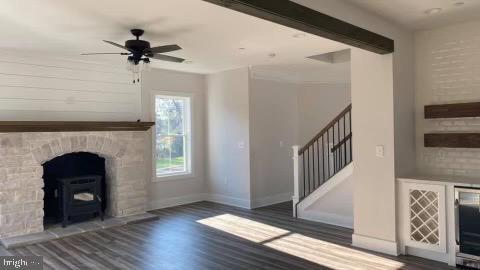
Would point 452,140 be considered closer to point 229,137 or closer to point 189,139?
point 229,137

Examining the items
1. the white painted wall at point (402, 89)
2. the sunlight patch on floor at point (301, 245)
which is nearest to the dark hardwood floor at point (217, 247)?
the sunlight patch on floor at point (301, 245)

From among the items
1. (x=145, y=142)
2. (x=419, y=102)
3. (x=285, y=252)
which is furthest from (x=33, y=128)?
(x=419, y=102)

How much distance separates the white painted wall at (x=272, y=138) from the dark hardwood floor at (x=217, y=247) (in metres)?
1.00

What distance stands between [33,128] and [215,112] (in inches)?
129

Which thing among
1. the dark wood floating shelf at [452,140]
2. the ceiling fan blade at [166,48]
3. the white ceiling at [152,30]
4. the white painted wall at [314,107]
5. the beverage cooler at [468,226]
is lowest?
the beverage cooler at [468,226]

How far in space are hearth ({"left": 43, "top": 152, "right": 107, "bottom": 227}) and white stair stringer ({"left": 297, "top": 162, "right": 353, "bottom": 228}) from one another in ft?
11.0

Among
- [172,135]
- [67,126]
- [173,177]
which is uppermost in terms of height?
[67,126]

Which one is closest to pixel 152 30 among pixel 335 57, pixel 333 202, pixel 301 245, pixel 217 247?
pixel 217 247

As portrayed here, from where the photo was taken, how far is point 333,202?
5637 millimetres

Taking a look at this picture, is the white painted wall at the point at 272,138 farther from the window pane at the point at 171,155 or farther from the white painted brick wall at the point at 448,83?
the white painted brick wall at the point at 448,83

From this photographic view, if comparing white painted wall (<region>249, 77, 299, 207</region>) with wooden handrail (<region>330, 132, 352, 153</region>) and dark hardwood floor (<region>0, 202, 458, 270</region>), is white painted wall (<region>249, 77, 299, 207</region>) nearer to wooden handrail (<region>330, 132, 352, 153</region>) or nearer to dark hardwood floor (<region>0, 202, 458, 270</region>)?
dark hardwood floor (<region>0, 202, 458, 270</region>)

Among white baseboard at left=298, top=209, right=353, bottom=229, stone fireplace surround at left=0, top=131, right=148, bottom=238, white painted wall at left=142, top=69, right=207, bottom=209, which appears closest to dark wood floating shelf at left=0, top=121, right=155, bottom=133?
stone fireplace surround at left=0, top=131, right=148, bottom=238

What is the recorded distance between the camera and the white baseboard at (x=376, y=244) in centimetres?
419

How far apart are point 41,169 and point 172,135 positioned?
2.46m
